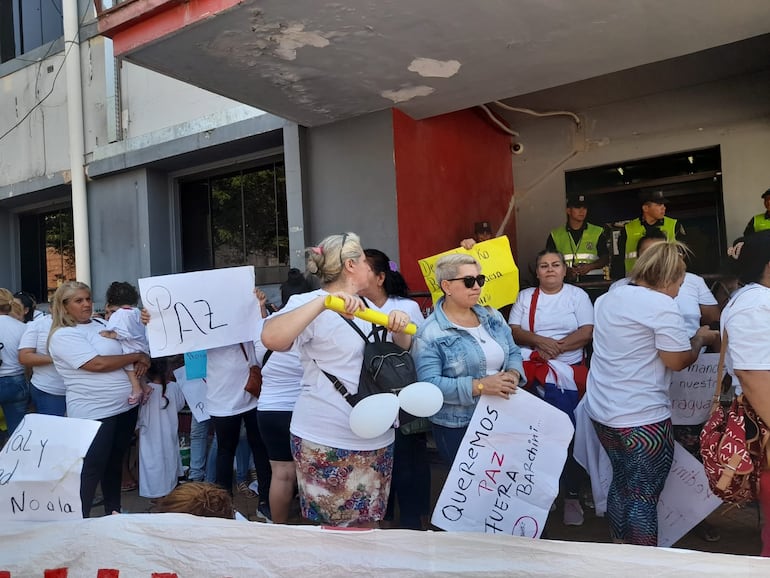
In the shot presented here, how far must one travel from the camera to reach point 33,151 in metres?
9.33

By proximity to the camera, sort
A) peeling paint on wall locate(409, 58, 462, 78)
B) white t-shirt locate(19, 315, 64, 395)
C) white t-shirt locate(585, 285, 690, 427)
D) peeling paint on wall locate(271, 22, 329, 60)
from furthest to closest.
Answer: white t-shirt locate(19, 315, 64, 395) < peeling paint on wall locate(409, 58, 462, 78) < peeling paint on wall locate(271, 22, 329, 60) < white t-shirt locate(585, 285, 690, 427)

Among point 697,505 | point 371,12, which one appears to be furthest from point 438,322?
point 371,12

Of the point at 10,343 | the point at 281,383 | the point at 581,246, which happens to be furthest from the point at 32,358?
the point at 581,246

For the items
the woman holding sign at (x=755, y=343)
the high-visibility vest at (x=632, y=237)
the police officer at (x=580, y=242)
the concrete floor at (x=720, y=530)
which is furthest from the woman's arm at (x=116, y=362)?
the high-visibility vest at (x=632, y=237)

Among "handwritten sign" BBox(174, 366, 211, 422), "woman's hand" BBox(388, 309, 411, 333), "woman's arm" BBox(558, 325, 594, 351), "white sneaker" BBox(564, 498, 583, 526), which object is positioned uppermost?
"woman's hand" BBox(388, 309, 411, 333)

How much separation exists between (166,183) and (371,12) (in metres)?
5.28

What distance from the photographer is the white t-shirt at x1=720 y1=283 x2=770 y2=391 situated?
2283 millimetres

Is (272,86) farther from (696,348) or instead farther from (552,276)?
(696,348)

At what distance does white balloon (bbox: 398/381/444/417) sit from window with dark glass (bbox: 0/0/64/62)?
9.50 metres

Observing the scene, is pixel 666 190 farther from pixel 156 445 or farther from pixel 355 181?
pixel 156 445

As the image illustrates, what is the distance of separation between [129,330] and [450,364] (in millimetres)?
2547

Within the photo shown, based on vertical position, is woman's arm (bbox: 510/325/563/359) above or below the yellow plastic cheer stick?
below

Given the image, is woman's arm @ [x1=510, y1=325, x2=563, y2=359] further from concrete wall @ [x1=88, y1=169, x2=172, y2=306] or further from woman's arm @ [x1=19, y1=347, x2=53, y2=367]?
concrete wall @ [x1=88, y1=169, x2=172, y2=306]

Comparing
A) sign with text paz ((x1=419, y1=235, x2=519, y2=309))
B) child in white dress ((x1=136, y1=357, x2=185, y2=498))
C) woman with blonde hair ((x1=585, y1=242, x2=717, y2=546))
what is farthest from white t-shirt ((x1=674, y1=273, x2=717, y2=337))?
child in white dress ((x1=136, y1=357, x2=185, y2=498))
